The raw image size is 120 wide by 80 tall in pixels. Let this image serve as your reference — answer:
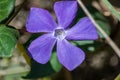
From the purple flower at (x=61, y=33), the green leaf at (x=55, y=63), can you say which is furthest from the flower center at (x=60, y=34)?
the green leaf at (x=55, y=63)

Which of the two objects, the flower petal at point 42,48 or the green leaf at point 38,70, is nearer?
the flower petal at point 42,48

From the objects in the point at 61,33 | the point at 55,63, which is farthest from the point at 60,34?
the point at 55,63

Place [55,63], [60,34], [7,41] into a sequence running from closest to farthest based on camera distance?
[7,41], [60,34], [55,63]

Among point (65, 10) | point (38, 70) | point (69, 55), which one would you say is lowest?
point (38, 70)

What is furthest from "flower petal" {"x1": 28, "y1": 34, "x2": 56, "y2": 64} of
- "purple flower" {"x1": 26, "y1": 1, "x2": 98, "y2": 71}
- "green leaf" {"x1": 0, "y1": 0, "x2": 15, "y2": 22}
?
"green leaf" {"x1": 0, "y1": 0, "x2": 15, "y2": 22}

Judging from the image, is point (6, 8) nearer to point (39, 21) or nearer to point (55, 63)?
point (39, 21)

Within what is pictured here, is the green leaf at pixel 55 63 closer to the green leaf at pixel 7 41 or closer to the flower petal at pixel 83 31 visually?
the flower petal at pixel 83 31
